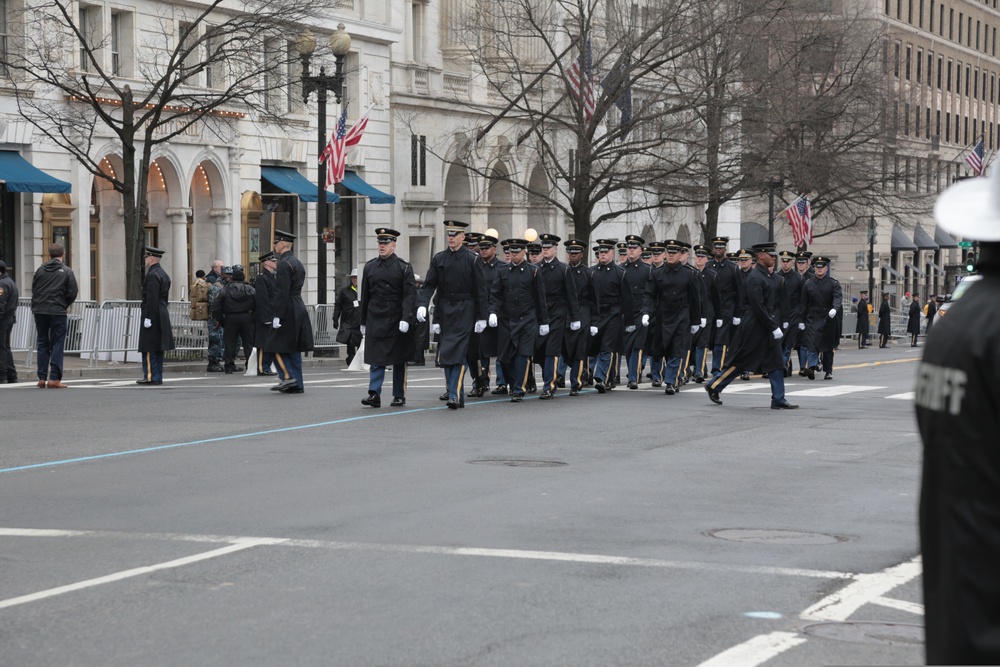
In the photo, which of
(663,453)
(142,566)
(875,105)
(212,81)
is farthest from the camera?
(875,105)

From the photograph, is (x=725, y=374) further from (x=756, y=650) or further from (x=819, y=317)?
(x=756, y=650)

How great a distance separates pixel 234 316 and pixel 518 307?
28.7 feet

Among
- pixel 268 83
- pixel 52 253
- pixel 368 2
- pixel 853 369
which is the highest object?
pixel 368 2

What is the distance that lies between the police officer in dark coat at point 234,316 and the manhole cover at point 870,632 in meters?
21.7

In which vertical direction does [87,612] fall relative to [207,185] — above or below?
below

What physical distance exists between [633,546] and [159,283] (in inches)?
653

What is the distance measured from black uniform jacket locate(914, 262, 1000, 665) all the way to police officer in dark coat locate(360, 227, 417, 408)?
50.1 ft

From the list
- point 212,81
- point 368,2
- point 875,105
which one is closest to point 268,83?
point 212,81

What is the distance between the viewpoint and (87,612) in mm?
7414

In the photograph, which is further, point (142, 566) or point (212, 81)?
point (212, 81)

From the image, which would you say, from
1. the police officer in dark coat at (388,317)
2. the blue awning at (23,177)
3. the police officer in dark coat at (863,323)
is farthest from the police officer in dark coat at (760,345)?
the police officer in dark coat at (863,323)

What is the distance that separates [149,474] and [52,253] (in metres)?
11.7

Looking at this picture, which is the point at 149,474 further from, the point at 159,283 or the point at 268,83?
the point at 268,83

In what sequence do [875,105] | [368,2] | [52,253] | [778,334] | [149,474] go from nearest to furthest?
[149,474] → [778,334] → [52,253] → [368,2] → [875,105]
